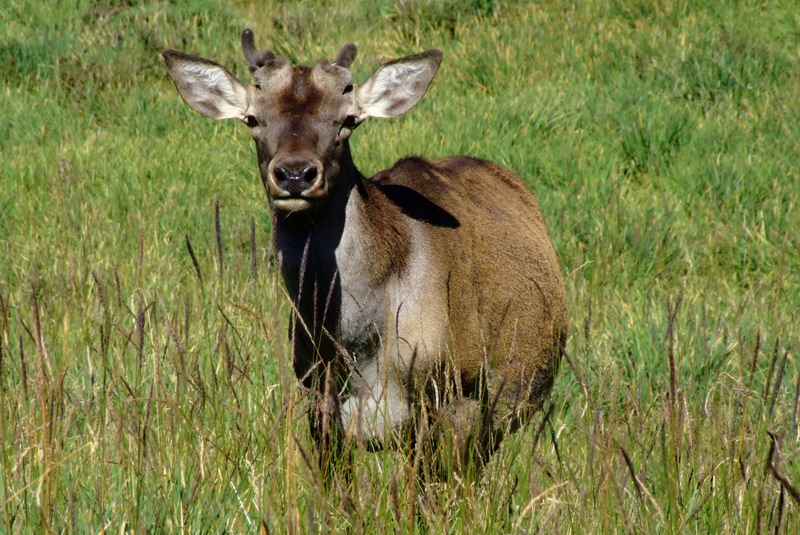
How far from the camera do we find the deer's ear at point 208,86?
4383mm

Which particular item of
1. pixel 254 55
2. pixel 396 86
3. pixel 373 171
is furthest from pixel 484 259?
pixel 373 171

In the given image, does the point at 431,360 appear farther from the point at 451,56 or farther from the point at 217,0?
the point at 217,0

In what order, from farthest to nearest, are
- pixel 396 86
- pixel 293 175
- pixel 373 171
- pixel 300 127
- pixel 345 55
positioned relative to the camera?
1. pixel 373 171
2. pixel 345 55
3. pixel 396 86
4. pixel 300 127
5. pixel 293 175

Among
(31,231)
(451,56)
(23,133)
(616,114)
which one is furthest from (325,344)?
(451,56)

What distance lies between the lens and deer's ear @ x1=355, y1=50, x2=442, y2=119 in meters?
4.39

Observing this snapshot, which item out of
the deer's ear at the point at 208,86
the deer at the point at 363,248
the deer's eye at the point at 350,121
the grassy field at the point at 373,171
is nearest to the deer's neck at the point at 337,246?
the deer at the point at 363,248

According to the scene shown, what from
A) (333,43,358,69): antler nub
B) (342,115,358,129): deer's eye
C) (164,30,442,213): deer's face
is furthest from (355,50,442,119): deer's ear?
(333,43,358,69): antler nub

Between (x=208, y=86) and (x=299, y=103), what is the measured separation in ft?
2.01

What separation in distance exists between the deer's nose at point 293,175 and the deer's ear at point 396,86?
737 millimetres

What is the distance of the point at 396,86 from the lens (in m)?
4.47

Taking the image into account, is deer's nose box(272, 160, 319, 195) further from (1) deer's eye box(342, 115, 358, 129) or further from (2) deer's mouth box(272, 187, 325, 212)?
(1) deer's eye box(342, 115, 358, 129)

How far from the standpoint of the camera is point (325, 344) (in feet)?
13.7

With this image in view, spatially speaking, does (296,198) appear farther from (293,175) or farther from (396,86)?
(396,86)

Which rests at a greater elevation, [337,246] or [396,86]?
[396,86]
